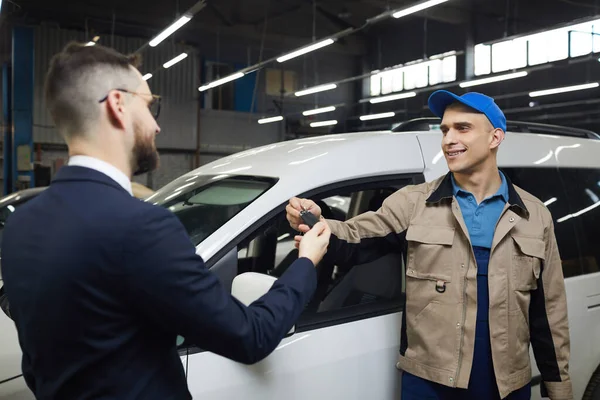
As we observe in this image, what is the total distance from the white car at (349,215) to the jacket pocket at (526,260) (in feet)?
1.58

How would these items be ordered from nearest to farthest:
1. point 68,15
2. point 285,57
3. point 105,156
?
point 105,156 < point 285,57 < point 68,15

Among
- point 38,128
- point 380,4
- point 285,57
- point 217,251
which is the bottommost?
point 217,251

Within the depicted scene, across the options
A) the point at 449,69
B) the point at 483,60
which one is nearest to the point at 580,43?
the point at 483,60

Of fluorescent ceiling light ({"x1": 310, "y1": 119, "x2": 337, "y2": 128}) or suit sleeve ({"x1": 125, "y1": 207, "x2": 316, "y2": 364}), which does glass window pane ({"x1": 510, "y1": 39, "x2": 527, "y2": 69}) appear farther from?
suit sleeve ({"x1": 125, "y1": 207, "x2": 316, "y2": 364})

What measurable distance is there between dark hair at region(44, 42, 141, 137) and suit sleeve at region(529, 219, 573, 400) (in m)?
1.67

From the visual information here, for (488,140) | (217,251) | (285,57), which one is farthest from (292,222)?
(285,57)

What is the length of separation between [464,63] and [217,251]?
62.8 ft

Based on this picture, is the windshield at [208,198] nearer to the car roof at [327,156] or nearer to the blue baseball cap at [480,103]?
the car roof at [327,156]

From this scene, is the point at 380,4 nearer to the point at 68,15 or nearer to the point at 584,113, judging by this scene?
the point at 584,113

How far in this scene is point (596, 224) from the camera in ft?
9.64

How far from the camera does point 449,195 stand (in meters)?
2.11

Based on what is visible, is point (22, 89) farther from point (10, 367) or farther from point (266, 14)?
point (10, 367)

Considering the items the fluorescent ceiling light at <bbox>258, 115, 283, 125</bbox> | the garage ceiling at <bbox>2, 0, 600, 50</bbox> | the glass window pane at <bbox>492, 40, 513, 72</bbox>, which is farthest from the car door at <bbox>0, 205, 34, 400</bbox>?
the fluorescent ceiling light at <bbox>258, 115, 283, 125</bbox>

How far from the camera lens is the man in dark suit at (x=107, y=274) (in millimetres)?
1040
